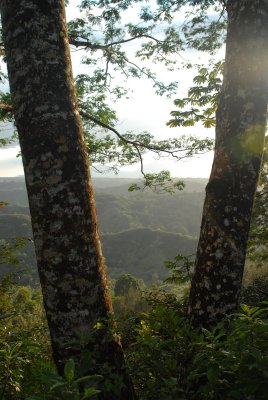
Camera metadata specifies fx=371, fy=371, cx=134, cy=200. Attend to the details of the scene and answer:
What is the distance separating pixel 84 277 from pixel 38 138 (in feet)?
3.40

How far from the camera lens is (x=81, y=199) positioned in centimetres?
270

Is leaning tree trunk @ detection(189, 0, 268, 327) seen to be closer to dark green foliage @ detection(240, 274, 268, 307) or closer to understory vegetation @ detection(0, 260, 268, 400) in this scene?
understory vegetation @ detection(0, 260, 268, 400)

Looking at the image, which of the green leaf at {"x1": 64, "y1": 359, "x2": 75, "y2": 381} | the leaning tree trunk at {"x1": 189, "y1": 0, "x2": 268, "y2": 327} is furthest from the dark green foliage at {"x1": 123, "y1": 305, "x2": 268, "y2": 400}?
the leaning tree trunk at {"x1": 189, "y1": 0, "x2": 268, "y2": 327}

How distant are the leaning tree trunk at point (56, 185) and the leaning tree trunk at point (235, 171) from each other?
100cm

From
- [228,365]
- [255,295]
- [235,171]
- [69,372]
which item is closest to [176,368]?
[228,365]

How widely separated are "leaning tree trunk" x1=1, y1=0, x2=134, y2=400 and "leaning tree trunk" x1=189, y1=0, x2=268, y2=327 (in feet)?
3.30

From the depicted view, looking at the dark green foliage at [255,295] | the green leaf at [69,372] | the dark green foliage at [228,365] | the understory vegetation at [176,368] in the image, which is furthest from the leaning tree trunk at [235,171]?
the dark green foliage at [255,295]

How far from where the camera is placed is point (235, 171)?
3283mm

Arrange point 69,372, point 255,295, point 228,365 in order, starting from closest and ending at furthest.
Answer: point 69,372 < point 228,365 < point 255,295

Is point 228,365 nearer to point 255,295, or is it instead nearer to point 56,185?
point 56,185

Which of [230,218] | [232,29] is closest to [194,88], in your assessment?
[232,29]

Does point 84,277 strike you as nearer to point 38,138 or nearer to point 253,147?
point 38,138

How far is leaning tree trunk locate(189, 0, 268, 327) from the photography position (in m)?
3.22

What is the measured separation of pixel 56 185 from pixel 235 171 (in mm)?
1600
